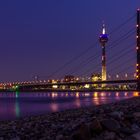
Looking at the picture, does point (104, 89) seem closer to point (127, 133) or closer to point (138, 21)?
point (138, 21)

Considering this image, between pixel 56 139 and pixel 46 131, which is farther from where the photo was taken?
pixel 46 131

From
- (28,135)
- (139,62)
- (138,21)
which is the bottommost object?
(28,135)

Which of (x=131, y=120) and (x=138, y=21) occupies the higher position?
(x=138, y=21)

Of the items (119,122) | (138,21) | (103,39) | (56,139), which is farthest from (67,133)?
(103,39)

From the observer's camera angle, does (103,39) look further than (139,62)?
Yes

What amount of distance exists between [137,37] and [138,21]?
10.8ft

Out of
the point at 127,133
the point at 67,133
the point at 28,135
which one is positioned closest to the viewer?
the point at 127,133

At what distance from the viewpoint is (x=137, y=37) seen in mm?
57312

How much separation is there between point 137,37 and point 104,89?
38.3m

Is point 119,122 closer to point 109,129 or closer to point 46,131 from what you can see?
point 109,129

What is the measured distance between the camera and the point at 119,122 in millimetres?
9109

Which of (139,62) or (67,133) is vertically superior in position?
(139,62)

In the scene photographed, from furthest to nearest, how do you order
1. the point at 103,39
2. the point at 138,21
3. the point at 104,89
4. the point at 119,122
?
the point at 103,39 → the point at 104,89 → the point at 138,21 → the point at 119,122

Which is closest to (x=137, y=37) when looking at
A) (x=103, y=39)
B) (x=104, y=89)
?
(x=104, y=89)
